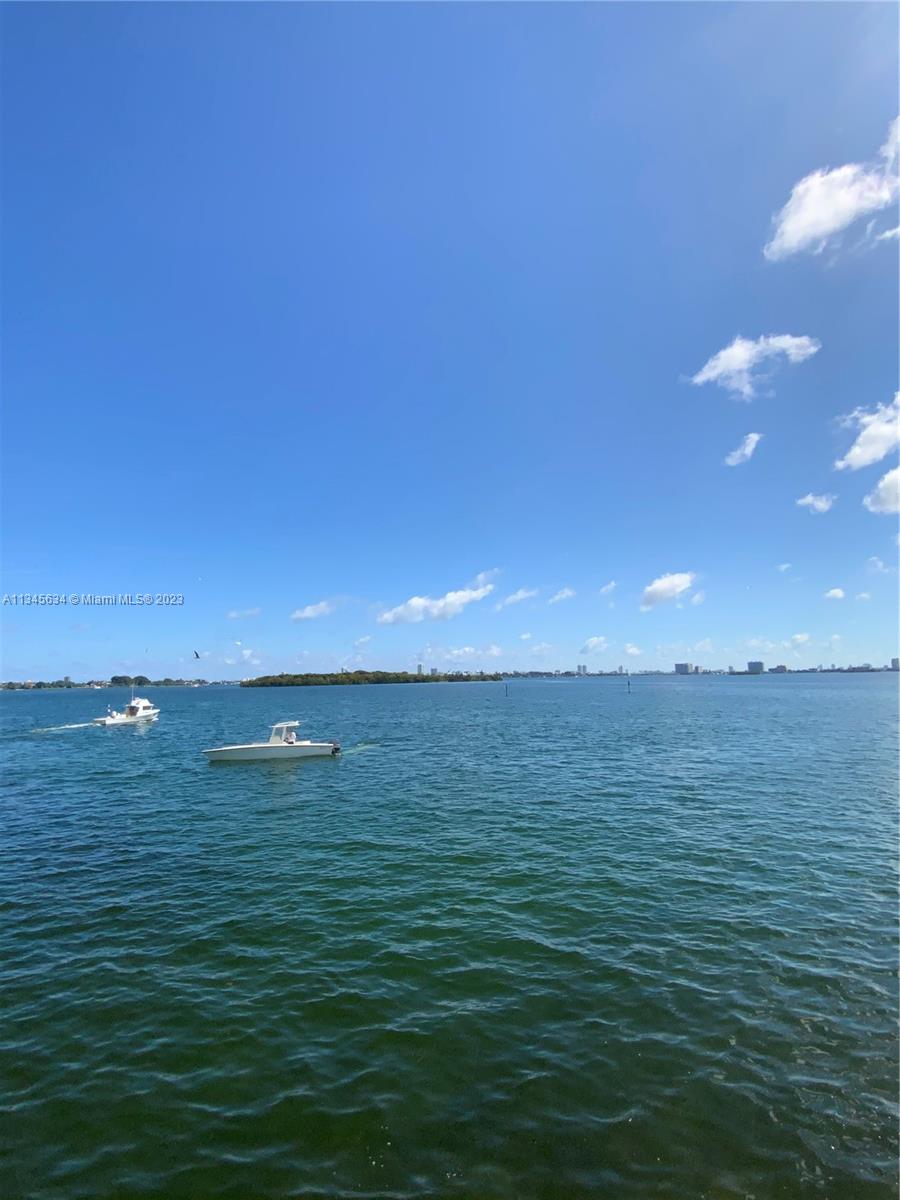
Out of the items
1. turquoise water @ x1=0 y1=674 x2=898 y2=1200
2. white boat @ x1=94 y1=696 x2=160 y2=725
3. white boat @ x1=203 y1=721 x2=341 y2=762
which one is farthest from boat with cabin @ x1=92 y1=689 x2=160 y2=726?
turquoise water @ x1=0 y1=674 x2=898 y2=1200

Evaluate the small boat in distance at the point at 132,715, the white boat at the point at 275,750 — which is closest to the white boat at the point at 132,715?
the small boat in distance at the point at 132,715

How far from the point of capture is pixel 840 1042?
10.8 meters

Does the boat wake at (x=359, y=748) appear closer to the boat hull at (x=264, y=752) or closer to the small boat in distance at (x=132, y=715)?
the boat hull at (x=264, y=752)

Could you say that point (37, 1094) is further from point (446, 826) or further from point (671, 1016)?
point (446, 826)

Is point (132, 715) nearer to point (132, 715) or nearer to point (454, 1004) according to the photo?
point (132, 715)

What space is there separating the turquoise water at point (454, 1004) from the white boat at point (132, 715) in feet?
205

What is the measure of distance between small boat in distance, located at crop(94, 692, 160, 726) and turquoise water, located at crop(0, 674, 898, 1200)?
62.5 m

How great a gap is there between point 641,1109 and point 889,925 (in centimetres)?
1102

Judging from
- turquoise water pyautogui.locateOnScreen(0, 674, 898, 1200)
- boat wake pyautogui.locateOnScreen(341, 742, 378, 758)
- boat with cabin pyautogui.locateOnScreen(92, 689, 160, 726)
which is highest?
boat with cabin pyautogui.locateOnScreen(92, 689, 160, 726)

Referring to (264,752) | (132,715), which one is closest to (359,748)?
(264,752)

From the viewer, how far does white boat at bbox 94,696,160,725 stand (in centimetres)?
8399

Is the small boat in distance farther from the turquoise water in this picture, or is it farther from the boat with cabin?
the turquoise water

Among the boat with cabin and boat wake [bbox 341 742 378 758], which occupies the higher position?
the boat with cabin

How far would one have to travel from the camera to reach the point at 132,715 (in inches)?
3457
